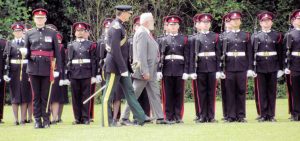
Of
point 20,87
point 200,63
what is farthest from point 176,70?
point 20,87

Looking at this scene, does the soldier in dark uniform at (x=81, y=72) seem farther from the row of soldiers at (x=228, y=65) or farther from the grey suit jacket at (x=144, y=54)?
the grey suit jacket at (x=144, y=54)

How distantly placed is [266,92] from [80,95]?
3.90 metres

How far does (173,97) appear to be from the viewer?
17.5 m

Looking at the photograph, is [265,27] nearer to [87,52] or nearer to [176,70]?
[176,70]

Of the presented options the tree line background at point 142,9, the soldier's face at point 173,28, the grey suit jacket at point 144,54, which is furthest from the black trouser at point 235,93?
the tree line background at point 142,9

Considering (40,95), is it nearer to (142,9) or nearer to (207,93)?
(207,93)

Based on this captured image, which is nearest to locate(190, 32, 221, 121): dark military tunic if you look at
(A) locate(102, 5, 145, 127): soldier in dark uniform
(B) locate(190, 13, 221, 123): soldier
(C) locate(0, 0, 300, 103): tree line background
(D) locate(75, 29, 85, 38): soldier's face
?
(B) locate(190, 13, 221, 123): soldier

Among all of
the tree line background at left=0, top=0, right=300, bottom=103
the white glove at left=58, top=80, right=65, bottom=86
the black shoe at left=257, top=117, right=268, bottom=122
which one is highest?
the tree line background at left=0, top=0, right=300, bottom=103

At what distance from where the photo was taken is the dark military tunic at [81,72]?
1820 centimetres

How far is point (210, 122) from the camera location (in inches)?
671

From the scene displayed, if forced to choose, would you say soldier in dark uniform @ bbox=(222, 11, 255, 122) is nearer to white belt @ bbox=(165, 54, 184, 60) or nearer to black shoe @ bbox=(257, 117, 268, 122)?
black shoe @ bbox=(257, 117, 268, 122)

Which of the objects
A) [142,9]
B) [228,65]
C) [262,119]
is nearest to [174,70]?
[228,65]

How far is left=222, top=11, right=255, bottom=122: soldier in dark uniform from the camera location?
1705 cm

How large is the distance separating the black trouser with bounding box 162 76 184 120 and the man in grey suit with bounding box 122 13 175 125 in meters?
1.07
